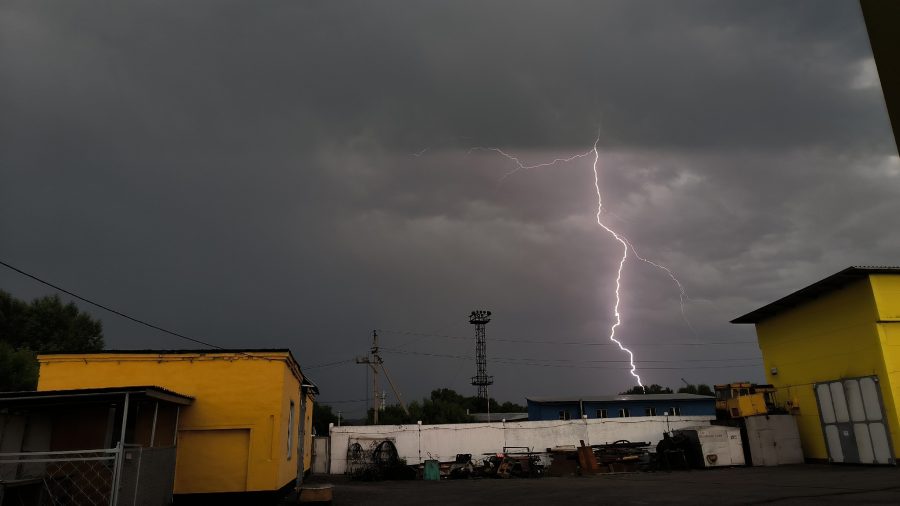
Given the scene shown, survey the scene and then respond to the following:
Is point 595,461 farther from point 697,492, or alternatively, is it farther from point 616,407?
point 616,407

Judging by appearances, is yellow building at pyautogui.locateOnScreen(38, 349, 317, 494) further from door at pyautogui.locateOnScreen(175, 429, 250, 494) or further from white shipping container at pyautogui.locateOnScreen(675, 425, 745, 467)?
white shipping container at pyautogui.locateOnScreen(675, 425, 745, 467)

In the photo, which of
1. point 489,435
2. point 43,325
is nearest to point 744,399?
point 489,435

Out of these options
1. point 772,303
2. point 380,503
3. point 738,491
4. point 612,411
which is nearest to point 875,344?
point 772,303

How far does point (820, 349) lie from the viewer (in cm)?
2350

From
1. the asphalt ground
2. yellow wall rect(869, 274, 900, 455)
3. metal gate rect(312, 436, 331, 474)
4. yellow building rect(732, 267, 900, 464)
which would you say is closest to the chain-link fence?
the asphalt ground

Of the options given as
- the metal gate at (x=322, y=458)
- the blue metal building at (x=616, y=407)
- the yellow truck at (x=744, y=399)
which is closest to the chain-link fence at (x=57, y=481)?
the metal gate at (x=322, y=458)

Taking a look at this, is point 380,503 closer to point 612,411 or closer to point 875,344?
→ point 875,344

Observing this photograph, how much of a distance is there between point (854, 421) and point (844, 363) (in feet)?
7.49

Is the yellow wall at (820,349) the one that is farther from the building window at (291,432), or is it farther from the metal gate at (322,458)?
the metal gate at (322,458)

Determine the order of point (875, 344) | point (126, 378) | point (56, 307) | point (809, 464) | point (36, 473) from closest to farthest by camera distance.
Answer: point (36, 473), point (126, 378), point (875, 344), point (809, 464), point (56, 307)

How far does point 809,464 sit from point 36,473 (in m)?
27.4

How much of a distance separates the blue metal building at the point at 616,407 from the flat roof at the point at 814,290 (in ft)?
70.6

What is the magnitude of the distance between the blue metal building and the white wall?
1567 centimetres

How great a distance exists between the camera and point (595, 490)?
1630 centimetres
